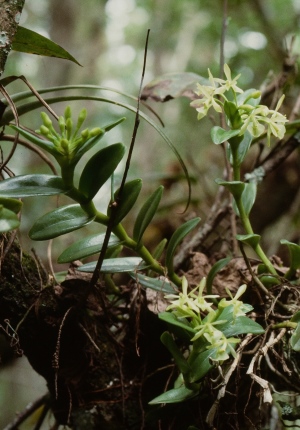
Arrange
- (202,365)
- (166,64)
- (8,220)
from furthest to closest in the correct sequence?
1. (166,64)
2. (202,365)
3. (8,220)

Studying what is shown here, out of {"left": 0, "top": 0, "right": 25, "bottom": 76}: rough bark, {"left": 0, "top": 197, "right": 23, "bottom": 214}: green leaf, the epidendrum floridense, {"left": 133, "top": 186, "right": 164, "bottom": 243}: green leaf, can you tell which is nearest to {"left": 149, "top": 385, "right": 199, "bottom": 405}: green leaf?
the epidendrum floridense

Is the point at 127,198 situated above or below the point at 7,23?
below

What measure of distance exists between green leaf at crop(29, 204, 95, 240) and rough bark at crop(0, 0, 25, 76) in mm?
221

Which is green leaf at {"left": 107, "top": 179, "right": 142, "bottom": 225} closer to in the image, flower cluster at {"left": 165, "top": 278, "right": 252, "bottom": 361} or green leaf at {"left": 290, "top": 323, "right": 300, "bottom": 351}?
flower cluster at {"left": 165, "top": 278, "right": 252, "bottom": 361}

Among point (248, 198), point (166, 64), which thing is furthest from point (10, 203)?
point (166, 64)

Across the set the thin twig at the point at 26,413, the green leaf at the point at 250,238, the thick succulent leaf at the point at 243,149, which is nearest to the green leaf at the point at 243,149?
the thick succulent leaf at the point at 243,149

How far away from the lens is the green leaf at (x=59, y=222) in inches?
24.8

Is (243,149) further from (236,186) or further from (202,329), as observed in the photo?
(202,329)

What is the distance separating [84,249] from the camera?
672 mm

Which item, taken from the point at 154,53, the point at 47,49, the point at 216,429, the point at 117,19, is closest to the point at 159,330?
the point at 216,429

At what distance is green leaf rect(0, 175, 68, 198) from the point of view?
23.2 inches

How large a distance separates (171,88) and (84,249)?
1.48 feet

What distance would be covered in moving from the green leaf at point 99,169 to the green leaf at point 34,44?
0.70ft

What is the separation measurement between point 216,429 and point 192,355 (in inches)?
4.6
